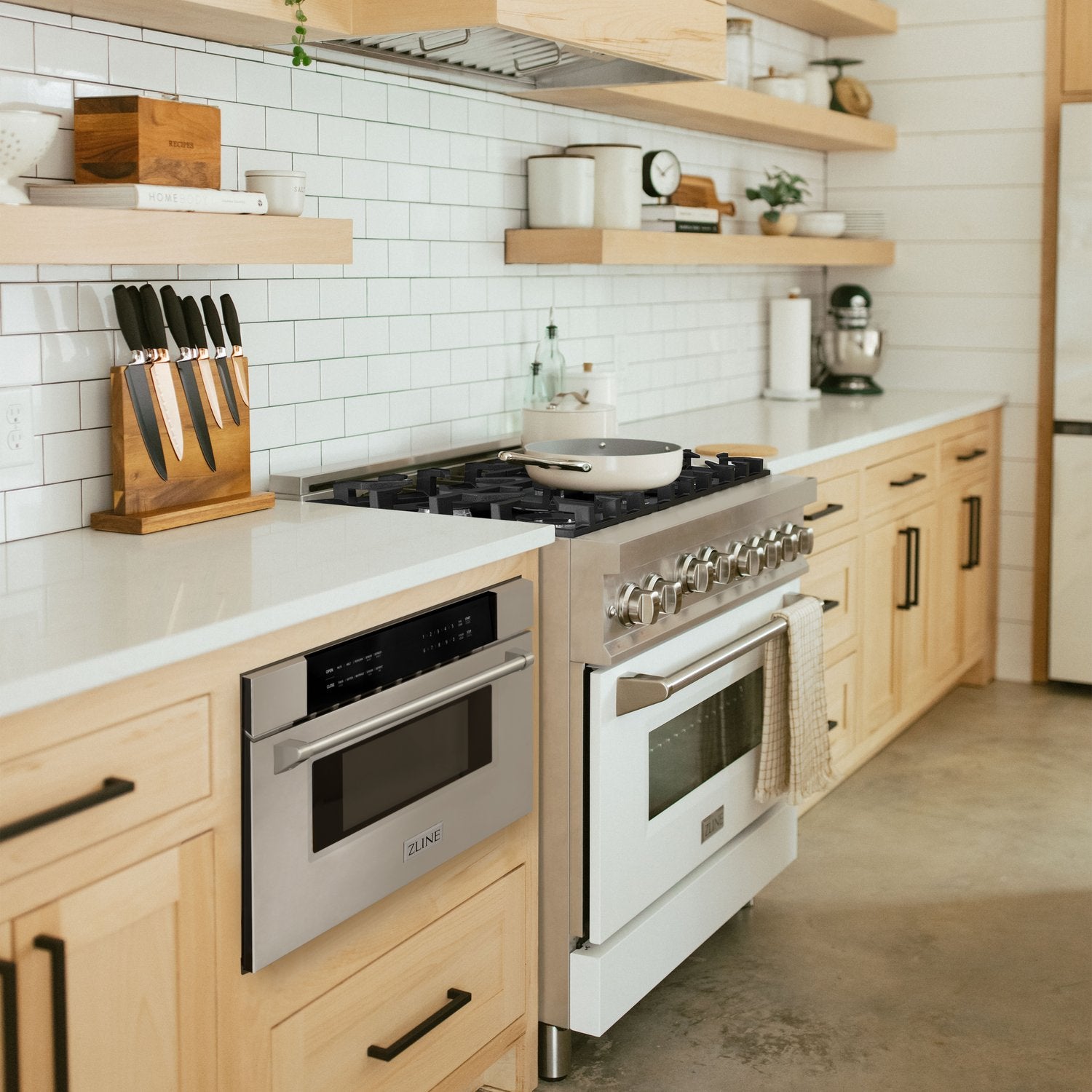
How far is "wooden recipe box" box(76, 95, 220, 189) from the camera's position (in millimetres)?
2066

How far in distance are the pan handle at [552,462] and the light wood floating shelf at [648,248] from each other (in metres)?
0.78

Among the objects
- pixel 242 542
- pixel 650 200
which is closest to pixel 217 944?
pixel 242 542

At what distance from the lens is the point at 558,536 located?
2.28 m

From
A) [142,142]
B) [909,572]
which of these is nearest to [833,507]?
[909,572]

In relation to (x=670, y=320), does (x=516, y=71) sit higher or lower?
higher

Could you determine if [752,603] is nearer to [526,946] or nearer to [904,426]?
[526,946]

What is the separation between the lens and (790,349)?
184 inches

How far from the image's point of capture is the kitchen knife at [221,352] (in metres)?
2.35

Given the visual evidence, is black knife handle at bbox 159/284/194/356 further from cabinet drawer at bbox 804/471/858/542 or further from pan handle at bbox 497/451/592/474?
cabinet drawer at bbox 804/471/858/542

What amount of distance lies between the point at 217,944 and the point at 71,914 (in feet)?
0.83

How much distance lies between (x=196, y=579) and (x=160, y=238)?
52cm

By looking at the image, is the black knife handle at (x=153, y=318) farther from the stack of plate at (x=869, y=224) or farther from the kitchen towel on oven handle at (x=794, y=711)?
the stack of plate at (x=869, y=224)

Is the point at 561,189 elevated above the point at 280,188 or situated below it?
above

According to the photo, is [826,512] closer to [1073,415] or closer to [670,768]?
[670,768]
